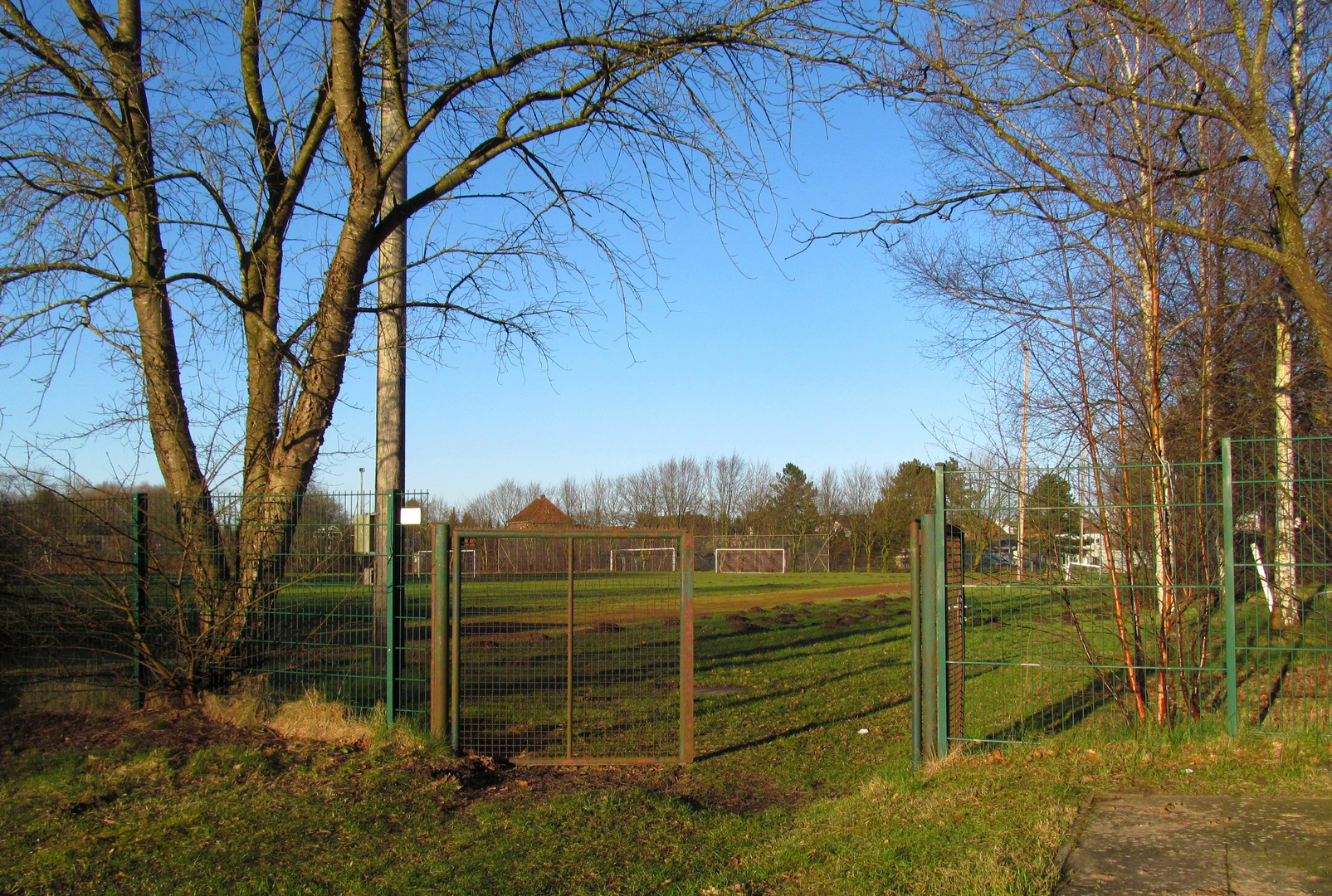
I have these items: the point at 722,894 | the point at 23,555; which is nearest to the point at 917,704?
the point at 722,894

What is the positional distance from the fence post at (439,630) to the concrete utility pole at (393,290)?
234 centimetres

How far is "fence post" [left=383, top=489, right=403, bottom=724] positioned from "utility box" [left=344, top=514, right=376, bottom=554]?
0.27 meters

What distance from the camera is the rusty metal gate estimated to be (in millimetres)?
7598

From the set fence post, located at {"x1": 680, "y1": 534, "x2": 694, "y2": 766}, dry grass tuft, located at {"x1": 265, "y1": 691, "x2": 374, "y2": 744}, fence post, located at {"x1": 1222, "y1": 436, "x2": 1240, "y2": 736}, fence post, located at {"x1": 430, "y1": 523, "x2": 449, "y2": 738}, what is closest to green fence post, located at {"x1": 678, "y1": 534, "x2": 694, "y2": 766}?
fence post, located at {"x1": 680, "y1": 534, "x2": 694, "y2": 766}

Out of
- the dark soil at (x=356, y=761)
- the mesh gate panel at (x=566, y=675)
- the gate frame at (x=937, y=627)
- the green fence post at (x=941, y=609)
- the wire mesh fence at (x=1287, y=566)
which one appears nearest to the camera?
the gate frame at (x=937, y=627)

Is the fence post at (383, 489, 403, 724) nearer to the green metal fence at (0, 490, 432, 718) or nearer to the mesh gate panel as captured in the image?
the green metal fence at (0, 490, 432, 718)

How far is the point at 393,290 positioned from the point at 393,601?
4.56 metres

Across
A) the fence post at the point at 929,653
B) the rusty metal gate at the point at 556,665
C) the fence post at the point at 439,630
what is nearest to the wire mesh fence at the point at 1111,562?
the fence post at the point at 929,653

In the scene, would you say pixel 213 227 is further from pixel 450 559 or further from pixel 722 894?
pixel 722 894

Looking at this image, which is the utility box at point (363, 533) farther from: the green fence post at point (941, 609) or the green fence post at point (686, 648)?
the green fence post at point (941, 609)

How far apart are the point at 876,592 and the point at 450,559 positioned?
26.0 meters

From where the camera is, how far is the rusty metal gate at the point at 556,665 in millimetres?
7598

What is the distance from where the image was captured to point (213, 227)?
898 cm

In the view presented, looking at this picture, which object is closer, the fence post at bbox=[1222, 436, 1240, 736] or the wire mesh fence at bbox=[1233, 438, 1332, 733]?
the fence post at bbox=[1222, 436, 1240, 736]
